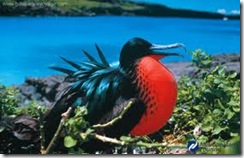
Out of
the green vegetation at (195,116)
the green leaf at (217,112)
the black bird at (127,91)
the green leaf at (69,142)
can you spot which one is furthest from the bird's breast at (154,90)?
the green leaf at (69,142)

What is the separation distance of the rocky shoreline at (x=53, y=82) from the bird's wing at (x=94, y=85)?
0.08m

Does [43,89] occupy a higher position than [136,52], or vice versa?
[136,52]

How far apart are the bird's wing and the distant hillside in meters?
0.26

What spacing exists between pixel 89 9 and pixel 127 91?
521 mm

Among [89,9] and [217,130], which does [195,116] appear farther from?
[89,9]

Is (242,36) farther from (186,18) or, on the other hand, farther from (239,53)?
(186,18)

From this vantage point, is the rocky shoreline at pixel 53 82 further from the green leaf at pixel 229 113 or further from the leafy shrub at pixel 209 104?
the green leaf at pixel 229 113

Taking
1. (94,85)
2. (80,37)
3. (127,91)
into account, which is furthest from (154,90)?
(80,37)

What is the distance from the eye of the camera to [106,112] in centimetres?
296

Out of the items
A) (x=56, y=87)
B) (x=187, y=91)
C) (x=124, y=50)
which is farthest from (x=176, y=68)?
(x=56, y=87)

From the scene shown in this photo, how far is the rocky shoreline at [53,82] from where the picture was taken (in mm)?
3129

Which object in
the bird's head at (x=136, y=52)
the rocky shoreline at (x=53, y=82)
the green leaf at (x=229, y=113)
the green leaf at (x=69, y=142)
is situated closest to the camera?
the green leaf at (x=69, y=142)

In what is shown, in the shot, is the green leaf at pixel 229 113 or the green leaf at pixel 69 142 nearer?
the green leaf at pixel 69 142

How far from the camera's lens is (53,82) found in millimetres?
3182
